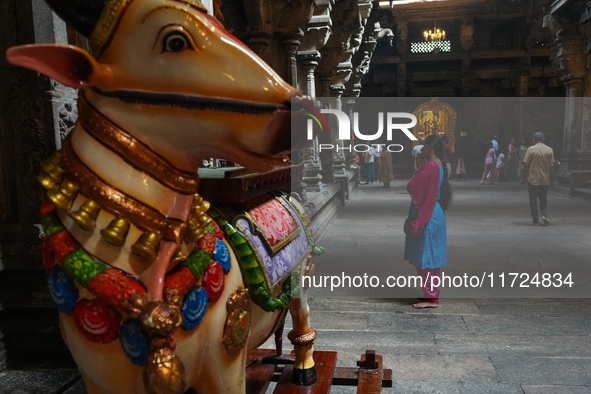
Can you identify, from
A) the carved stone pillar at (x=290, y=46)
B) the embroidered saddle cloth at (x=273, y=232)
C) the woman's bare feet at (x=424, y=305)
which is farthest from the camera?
the carved stone pillar at (x=290, y=46)

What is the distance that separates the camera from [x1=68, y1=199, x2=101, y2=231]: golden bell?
1.08 meters

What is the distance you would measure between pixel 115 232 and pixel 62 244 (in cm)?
13

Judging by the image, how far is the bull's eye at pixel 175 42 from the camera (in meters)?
1.10

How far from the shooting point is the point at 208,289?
4.12ft

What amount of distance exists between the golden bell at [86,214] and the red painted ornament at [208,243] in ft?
0.88

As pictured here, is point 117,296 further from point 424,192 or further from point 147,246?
point 424,192

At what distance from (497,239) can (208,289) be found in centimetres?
621

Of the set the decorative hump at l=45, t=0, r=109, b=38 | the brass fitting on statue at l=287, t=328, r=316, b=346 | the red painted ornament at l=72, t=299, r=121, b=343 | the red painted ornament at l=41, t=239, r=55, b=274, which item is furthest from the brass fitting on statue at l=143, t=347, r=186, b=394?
the brass fitting on statue at l=287, t=328, r=316, b=346

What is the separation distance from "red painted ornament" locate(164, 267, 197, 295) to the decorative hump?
1.98ft

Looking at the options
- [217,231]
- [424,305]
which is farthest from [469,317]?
[217,231]

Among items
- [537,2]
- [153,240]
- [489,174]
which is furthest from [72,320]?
[537,2]

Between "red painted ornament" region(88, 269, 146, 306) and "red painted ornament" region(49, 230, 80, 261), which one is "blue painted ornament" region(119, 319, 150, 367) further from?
"red painted ornament" region(49, 230, 80, 261)

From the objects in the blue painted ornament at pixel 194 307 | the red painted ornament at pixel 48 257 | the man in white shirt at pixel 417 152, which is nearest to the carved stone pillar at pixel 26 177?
the red painted ornament at pixel 48 257

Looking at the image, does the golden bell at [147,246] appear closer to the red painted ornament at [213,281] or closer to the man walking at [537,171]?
the red painted ornament at [213,281]
